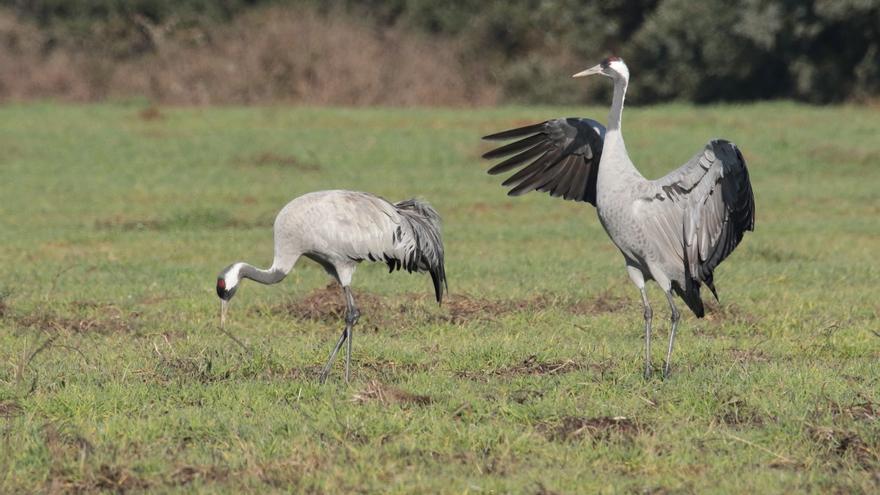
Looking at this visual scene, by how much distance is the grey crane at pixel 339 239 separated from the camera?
8164 millimetres

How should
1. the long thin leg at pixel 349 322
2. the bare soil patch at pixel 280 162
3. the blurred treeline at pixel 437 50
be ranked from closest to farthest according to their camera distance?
the long thin leg at pixel 349 322
the bare soil patch at pixel 280 162
the blurred treeline at pixel 437 50

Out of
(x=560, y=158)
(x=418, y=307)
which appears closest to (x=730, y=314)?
(x=560, y=158)

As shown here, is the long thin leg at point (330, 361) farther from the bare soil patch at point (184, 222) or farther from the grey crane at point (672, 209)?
the bare soil patch at point (184, 222)

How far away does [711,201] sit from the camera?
25.2 ft

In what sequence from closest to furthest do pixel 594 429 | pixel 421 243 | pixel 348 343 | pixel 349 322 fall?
pixel 594 429, pixel 348 343, pixel 349 322, pixel 421 243

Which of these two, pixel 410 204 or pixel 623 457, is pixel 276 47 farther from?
pixel 623 457

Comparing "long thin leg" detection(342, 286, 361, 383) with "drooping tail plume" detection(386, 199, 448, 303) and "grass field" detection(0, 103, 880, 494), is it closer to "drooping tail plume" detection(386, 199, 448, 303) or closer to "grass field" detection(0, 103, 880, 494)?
"grass field" detection(0, 103, 880, 494)

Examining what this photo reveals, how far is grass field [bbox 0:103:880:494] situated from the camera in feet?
18.9

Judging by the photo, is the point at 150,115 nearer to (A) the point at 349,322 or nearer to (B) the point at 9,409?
(A) the point at 349,322

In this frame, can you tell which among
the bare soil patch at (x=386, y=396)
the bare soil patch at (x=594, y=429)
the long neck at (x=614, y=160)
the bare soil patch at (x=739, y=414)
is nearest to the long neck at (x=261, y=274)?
the bare soil patch at (x=386, y=396)

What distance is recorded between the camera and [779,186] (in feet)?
58.8

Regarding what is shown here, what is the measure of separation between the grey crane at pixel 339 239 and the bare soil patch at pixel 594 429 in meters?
1.90

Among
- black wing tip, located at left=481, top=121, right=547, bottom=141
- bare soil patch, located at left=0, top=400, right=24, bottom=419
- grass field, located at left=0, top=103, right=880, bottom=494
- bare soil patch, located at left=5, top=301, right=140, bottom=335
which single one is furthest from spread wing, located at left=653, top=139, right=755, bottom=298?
bare soil patch, located at left=5, top=301, right=140, bottom=335

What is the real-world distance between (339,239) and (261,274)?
515 millimetres
